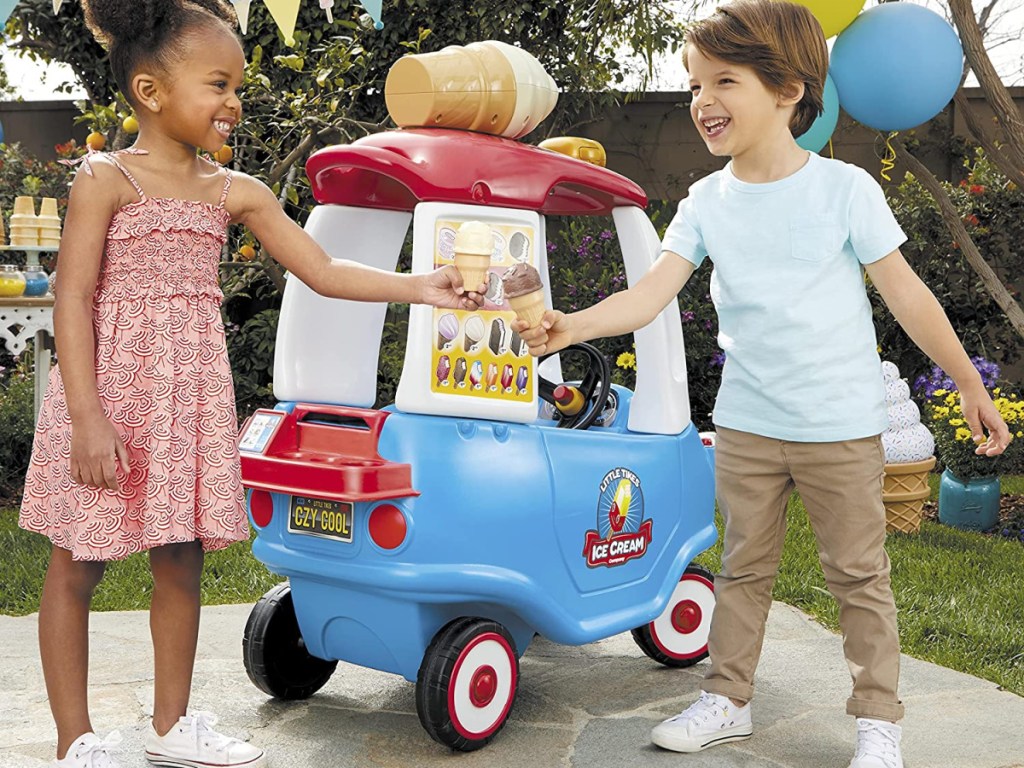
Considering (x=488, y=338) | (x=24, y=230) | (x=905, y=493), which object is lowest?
(x=905, y=493)

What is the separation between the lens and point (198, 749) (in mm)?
2211

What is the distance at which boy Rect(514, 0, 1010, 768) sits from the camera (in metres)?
2.21

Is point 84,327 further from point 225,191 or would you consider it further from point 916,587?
point 916,587

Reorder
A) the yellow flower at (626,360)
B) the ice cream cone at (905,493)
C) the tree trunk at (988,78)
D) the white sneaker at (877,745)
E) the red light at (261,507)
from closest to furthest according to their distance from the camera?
the white sneaker at (877,745) < the red light at (261,507) < the tree trunk at (988,78) < the ice cream cone at (905,493) < the yellow flower at (626,360)

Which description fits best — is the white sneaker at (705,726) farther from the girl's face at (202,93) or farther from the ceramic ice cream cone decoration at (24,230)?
the ceramic ice cream cone decoration at (24,230)

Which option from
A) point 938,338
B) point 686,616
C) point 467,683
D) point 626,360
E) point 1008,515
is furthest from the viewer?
point 626,360

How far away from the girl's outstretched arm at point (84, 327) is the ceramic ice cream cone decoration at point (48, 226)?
10.7ft

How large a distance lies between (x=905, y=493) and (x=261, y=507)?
2.88 m

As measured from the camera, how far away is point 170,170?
6.91 feet

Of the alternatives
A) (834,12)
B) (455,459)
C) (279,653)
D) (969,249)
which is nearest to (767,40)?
(455,459)

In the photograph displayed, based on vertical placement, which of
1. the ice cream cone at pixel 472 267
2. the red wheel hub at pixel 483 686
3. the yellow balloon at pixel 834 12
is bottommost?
the red wheel hub at pixel 483 686

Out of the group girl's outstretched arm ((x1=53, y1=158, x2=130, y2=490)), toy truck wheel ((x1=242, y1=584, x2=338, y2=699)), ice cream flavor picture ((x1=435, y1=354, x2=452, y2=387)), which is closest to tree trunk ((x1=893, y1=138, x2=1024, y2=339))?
ice cream flavor picture ((x1=435, y1=354, x2=452, y2=387))

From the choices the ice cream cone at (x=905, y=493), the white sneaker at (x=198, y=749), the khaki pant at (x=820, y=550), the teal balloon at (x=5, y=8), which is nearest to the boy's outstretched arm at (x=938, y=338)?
the khaki pant at (x=820, y=550)

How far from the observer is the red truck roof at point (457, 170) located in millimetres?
2322
